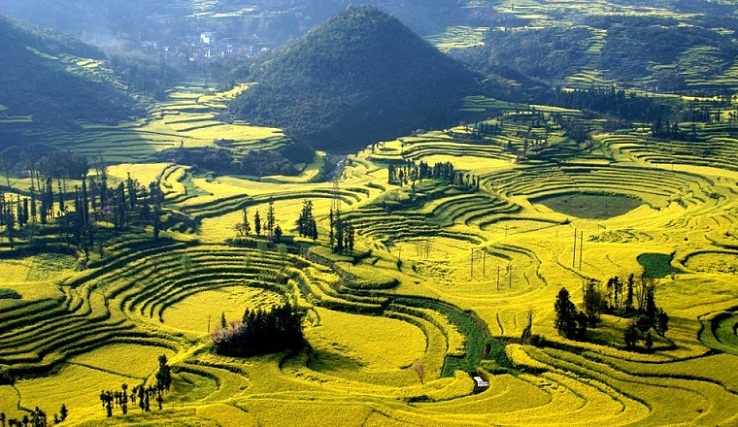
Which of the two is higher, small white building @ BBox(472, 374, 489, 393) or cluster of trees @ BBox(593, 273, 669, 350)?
cluster of trees @ BBox(593, 273, 669, 350)

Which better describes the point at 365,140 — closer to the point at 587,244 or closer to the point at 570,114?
the point at 570,114

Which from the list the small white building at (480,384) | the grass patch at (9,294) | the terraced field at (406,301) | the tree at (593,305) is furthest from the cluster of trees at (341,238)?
the grass patch at (9,294)

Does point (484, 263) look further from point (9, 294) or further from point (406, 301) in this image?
point (9, 294)

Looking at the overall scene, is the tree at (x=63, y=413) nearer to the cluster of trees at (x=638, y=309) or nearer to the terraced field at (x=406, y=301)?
the terraced field at (x=406, y=301)

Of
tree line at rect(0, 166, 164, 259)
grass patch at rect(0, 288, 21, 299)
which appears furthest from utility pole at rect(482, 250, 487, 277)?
grass patch at rect(0, 288, 21, 299)

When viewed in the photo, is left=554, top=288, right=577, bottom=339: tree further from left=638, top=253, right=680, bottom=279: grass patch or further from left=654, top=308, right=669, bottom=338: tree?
left=638, top=253, right=680, bottom=279: grass patch
